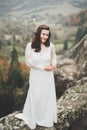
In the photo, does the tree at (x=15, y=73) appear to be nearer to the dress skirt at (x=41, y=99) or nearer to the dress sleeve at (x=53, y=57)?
the dress skirt at (x=41, y=99)

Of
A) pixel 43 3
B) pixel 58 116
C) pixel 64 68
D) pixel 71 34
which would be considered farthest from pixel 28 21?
pixel 58 116

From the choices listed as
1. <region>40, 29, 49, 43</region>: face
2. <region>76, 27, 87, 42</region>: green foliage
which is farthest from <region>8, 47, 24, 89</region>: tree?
<region>40, 29, 49, 43</region>: face

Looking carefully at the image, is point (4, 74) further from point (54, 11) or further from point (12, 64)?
point (54, 11)

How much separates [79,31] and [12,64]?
5.52m

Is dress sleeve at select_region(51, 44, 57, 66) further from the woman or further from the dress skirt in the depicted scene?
the dress skirt

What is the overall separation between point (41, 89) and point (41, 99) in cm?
16

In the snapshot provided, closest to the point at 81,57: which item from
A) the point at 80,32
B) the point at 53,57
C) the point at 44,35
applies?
the point at 53,57

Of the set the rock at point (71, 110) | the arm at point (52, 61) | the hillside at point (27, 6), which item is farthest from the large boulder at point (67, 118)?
the hillside at point (27, 6)

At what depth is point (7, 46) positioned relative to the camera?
92.7 ft

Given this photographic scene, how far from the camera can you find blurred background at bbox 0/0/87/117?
82.7ft

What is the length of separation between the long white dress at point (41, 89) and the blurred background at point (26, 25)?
18.3 meters

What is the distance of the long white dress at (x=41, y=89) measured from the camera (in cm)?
579

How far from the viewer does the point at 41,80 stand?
19.3ft

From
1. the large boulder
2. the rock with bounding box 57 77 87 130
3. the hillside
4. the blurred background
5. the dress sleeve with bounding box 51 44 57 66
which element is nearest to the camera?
the dress sleeve with bounding box 51 44 57 66
